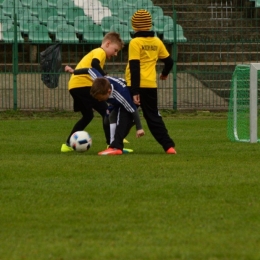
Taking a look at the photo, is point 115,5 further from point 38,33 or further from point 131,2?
point 38,33

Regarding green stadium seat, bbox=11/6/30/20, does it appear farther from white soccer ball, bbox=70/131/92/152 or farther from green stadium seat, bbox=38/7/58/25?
white soccer ball, bbox=70/131/92/152

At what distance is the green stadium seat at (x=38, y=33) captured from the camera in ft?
65.8

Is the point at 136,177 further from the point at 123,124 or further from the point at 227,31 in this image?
the point at 227,31

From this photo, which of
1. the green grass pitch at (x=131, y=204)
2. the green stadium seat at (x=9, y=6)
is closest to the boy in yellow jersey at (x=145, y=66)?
the green grass pitch at (x=131, y=204)

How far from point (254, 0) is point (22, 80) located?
6.64 m

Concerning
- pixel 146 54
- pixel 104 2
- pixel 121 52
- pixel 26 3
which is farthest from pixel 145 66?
pixel 26 3

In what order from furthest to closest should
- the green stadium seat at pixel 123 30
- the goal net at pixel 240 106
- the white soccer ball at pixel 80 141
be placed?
the green stadium seat at pixel 123 30 < the goal net at pixel 240 106 < the white soccer ball at pixel 80 141

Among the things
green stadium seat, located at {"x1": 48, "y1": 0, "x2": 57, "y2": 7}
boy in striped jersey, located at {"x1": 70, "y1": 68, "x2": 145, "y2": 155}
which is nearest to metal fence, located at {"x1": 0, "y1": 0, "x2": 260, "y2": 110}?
green stadium seat, located at {"x1": 48, "y1": 0, "x2": 57, "y2": 7}

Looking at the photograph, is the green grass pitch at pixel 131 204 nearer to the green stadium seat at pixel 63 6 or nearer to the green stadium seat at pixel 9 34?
the green stadium seat at pixel 9 34

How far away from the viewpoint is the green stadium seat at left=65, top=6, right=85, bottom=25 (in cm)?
2066

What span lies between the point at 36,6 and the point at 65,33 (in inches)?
59.3

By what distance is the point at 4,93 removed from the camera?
19.5 meters

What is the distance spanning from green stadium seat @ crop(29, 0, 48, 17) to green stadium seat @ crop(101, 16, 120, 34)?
1.60 metres

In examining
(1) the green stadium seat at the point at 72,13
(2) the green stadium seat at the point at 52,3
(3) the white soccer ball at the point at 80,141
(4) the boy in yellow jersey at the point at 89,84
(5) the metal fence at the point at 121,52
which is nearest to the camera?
(3) the white soccer ball at the point at 80,141
